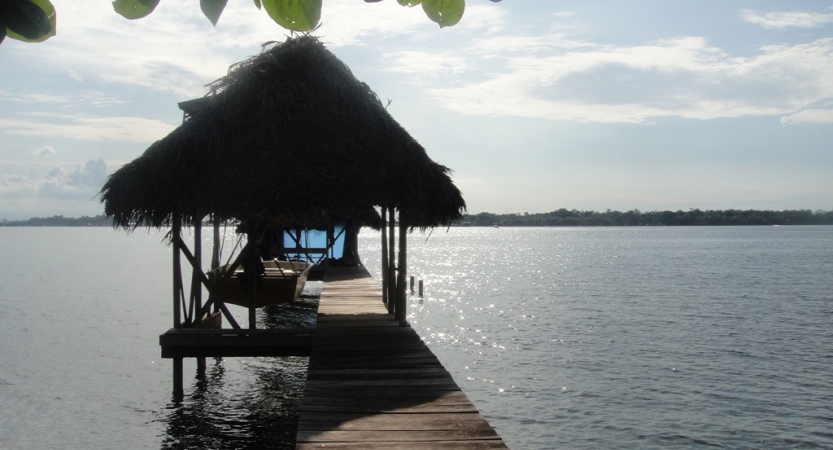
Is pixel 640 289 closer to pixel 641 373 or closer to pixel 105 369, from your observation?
pixel 641 373

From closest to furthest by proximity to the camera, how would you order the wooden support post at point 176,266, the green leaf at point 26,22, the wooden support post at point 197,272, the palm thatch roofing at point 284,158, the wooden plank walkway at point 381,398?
the green leaf at point 26,22, the wooden plank walkway at point 381,398, the palm thatch roofing at point 284,158, the wooden support post at point 176,266, the wooden support post at point 197,272

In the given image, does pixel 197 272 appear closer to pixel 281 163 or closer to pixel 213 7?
pixel 281 163

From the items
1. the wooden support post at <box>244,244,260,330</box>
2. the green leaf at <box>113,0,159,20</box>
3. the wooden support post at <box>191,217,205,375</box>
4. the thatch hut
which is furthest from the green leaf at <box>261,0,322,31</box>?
the wooden support post at <box>244,244,260,330</box>

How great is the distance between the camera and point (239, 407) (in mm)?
14820

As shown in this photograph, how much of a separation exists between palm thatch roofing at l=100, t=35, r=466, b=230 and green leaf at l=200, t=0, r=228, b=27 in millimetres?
9668

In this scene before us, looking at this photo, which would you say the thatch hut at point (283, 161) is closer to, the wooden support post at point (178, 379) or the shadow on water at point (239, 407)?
the wooden support post at point (178, 379)

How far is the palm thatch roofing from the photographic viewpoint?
11055mm

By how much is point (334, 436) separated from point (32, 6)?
5.23m

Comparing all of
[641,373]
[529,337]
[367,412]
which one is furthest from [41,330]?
[367,412]

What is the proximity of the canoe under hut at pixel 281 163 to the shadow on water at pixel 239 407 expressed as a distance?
6.79 feet

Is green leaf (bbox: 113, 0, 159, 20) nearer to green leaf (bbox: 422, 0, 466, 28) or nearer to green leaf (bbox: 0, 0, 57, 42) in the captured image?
green leaf (bbox: 0, 0, 57, 42)

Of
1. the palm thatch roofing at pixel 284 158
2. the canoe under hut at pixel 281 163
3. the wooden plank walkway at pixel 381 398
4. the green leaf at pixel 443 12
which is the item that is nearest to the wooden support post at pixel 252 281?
the canoe under hut at pixel 281 163

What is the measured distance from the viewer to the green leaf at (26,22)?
1.19m

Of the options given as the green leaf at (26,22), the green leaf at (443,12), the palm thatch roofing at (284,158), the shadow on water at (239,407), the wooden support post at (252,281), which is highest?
the palm thatch roofing at (284,158)
